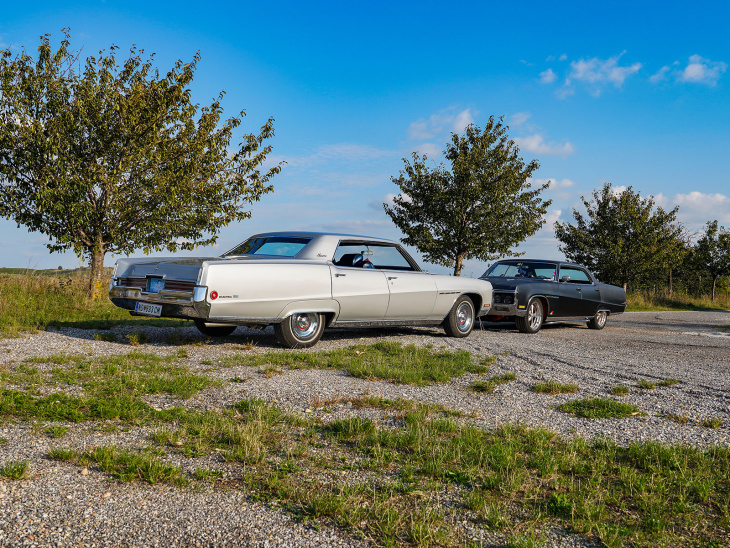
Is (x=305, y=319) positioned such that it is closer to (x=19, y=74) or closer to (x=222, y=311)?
(x=222, y=311)

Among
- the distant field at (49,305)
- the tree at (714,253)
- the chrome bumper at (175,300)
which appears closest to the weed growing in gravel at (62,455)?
the chrome bumper at (175,300)

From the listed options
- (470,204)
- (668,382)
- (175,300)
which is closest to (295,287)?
(175,300)

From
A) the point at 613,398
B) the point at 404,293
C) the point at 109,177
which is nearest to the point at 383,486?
the point at 613,398

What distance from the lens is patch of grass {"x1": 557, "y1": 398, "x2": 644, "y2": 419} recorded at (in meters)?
5.11

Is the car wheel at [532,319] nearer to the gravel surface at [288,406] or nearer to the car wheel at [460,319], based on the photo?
the gravel surface at [288,406]

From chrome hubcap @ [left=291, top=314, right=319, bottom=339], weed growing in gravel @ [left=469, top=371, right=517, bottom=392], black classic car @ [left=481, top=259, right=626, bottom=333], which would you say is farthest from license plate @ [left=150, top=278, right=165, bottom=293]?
black classic car @ [left=481, top=259, right=626, bottom=333]

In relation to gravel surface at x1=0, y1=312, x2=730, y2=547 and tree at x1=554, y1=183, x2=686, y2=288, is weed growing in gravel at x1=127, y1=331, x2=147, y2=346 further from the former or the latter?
tree at x1=554, y1=183, x2=686, y2=288

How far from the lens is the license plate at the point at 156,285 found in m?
7.58

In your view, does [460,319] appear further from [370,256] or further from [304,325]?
[304,325]

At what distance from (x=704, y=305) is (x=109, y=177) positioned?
102 ft

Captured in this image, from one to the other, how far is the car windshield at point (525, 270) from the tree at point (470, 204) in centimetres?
1167

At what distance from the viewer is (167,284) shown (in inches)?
296

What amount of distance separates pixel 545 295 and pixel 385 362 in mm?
6425

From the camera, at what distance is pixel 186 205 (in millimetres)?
15828
